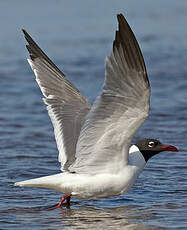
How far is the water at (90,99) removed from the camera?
24.1 feet

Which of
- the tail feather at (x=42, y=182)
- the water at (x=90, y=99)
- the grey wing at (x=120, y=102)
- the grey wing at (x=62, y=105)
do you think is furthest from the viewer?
the grey wing at (x=62, y=105)

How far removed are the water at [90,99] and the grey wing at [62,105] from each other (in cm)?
71

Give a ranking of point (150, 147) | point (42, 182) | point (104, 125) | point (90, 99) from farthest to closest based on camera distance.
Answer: point (90, 99) → point (150, 147) → point (42, 182) → point (104, 125)

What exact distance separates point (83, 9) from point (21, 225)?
1363cm

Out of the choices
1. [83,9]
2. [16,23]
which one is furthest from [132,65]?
[83,9]

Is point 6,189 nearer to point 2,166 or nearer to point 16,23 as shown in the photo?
point 2,166

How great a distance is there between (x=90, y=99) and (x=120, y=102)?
20.8 ft

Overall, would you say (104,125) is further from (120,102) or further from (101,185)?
(101,185)

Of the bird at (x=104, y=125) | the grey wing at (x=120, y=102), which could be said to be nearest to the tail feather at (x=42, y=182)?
the bird at (x=104, y=125)

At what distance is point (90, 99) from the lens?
41.7 ft

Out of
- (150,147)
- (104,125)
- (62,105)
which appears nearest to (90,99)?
(62,105)

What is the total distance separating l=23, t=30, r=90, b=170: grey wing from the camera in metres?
7.65

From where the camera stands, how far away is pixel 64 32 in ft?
58.3

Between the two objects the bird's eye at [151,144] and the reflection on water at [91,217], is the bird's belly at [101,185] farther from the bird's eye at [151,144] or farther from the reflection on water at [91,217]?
the bird's eye at [151,144]
